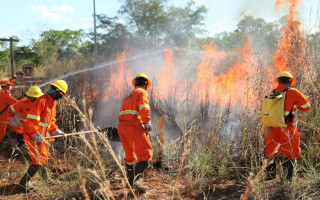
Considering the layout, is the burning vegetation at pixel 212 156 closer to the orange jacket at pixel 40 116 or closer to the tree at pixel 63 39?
the orange jacket at pixel 40 116

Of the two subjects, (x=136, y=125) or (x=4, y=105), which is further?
(x=4, y=105)

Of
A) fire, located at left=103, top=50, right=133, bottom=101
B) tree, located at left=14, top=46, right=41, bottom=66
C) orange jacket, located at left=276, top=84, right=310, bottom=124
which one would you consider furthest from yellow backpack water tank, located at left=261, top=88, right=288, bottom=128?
tree, located at left=14, top=46, right=41, bottom=66

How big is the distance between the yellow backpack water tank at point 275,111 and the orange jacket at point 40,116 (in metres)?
3.20

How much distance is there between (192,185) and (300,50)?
11.3 ft

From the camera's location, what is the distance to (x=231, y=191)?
3.46 meters

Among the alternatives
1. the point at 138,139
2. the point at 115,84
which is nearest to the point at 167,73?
the point at 115,84

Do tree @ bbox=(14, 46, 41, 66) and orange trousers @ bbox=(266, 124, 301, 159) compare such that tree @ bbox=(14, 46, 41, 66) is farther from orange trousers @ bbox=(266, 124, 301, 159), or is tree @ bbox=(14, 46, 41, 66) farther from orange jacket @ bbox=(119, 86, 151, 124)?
orange trousers @ bbox=(266, 124, 301, 159)

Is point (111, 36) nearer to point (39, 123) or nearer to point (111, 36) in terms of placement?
point (111, 36)

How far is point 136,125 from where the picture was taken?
12.0 feet

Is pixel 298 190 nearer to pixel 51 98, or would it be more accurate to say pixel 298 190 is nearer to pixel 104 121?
pixel 51 98

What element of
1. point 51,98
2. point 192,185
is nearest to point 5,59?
point 51,98

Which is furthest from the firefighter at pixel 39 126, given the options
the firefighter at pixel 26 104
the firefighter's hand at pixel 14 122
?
the firefighter's hand at pixel 14 122

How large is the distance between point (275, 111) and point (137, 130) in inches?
78.3

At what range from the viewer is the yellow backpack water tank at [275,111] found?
11.6ft
